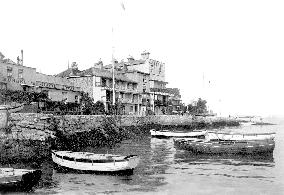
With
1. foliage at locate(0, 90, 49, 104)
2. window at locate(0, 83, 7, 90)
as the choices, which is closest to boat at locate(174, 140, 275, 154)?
foliage at locate(0, 90, 49, 104)

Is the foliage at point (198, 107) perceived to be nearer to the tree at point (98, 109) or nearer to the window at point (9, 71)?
the tree at point (98, 109)

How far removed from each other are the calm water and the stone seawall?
3246 millimetres

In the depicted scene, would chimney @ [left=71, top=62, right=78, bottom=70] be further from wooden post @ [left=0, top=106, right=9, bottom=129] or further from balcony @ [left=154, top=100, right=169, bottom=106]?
wooden post @ [left=0, top=106, right=9, bottom=129]

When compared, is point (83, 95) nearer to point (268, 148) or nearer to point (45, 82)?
point (45, 82)

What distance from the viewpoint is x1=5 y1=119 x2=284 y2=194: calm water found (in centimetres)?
2300

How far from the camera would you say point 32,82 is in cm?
5712

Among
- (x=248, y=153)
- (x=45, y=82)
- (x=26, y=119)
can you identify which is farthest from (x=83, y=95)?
(x=248, y=153)

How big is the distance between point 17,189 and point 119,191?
21.1ft

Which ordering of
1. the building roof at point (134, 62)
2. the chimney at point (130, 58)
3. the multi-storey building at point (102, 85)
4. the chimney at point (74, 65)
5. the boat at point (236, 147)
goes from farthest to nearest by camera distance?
the chimney at point (130, 58)
the building roof at point (134, 62)
the chimney at point (74, 65)
the multi-storey building at point (102, 85)
the boat at point (236, 147)

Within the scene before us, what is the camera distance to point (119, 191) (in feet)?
74.2

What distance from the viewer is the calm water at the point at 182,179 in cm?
2300

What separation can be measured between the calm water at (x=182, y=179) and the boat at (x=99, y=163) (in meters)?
0.62

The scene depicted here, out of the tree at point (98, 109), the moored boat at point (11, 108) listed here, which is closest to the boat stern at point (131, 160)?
the moored boat at point (11, 108)

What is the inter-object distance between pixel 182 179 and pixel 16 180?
12216 millimetres
